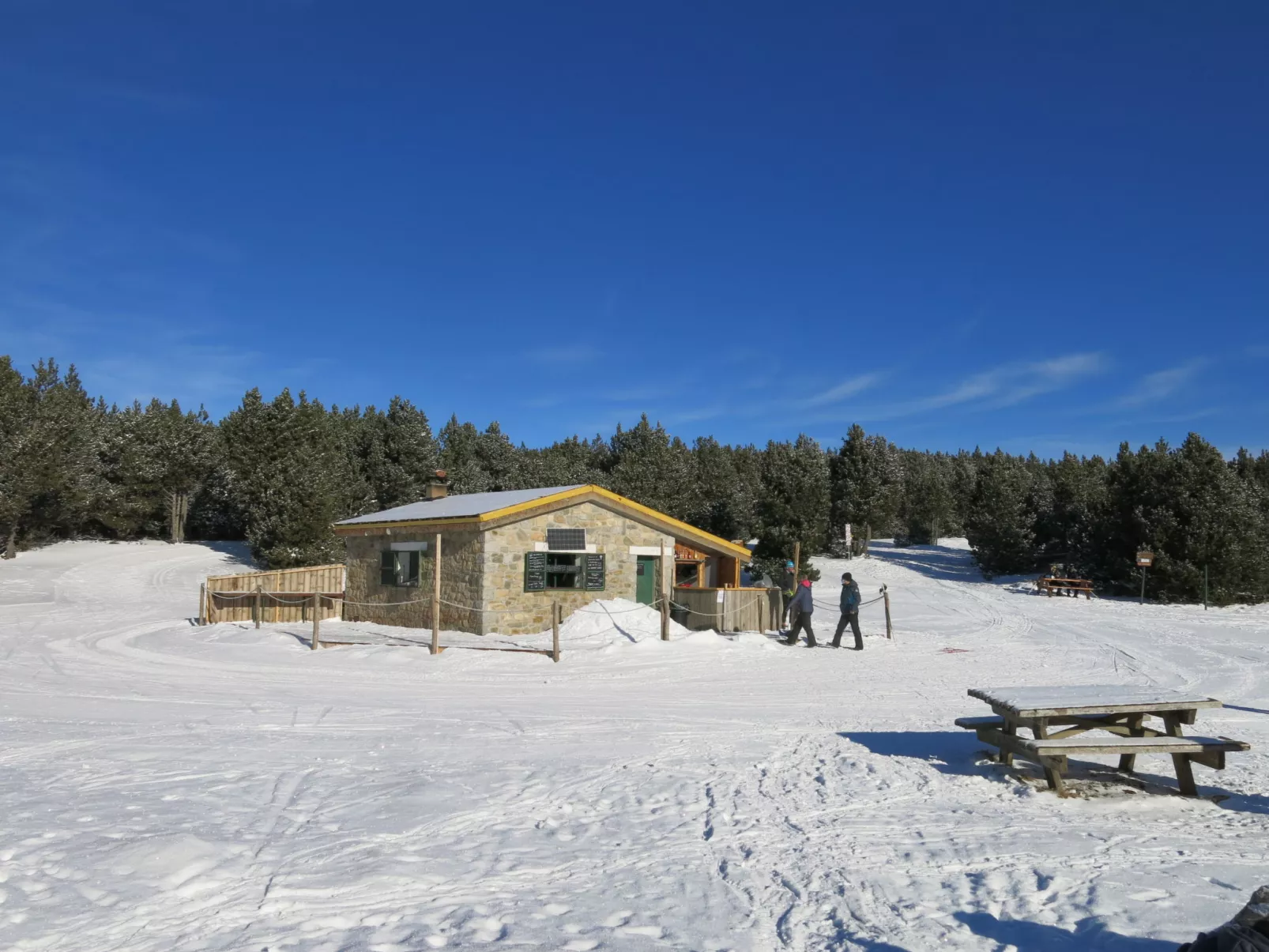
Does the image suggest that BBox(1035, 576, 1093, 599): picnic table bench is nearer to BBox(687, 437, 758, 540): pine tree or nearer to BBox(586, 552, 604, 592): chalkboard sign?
BBox(687, 437, 758, 540): pine tree

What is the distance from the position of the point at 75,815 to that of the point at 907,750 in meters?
6.96

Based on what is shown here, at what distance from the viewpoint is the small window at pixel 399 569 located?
21500mm

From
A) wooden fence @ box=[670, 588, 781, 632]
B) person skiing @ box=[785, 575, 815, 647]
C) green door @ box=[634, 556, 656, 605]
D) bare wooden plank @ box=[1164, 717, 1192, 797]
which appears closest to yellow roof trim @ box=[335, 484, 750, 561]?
green door @ box=[634, 556, 656, 605]

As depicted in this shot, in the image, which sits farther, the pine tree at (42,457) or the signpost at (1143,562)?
the pine tree at (42,457)

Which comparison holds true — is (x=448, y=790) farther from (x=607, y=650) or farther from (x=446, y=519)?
(x=446, y=519)

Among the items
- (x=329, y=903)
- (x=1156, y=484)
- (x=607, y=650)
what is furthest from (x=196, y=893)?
(x=1156, y=484)

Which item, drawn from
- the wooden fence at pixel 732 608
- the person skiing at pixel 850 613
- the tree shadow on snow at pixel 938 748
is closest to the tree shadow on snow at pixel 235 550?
the wooden fence at pixel 732 608

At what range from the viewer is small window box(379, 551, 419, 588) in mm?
21500

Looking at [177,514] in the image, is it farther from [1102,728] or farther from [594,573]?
[1102,728]

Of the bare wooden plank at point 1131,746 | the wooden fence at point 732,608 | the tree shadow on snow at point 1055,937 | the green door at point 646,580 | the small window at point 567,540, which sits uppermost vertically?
the small window at point 567,540

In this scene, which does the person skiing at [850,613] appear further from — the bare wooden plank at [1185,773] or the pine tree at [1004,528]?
the pine tree at [1004,528]

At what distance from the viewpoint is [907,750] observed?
8.49 metres

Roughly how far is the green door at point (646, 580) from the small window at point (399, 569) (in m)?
5.37

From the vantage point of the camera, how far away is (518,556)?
1925 centimetres
